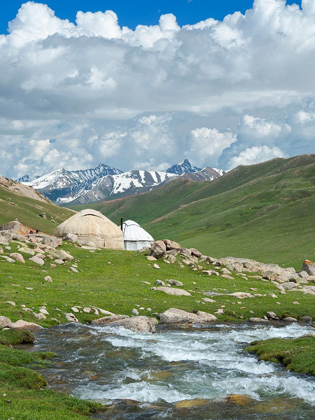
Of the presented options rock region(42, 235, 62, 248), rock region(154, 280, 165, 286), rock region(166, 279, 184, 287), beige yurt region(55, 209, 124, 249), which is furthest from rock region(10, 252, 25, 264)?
beige yurt region(55, 209, 124, 249)

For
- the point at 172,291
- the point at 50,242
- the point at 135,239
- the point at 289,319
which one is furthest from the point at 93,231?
the point at 289,319

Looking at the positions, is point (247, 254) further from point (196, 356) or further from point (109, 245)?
point (196, 356)

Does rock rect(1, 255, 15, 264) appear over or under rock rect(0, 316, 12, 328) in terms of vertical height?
over

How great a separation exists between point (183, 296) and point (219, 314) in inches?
261

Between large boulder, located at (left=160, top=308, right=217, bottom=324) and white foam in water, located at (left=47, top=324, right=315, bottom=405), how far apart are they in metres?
3.39

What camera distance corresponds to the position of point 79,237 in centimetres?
8369

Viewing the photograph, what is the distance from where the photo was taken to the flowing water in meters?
19.3

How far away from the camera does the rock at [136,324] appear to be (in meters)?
34.6

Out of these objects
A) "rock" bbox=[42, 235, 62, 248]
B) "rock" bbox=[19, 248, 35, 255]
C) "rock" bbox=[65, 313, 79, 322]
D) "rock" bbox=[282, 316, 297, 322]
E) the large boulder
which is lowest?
"rock" bbox=[282, 316, 297, 322]

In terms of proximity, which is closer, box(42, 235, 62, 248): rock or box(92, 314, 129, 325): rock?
box(92, 314, 129, 325): rock

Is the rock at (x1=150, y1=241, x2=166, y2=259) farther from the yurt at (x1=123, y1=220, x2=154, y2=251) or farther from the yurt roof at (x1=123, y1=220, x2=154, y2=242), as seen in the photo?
the yurt roof at (x1=123, y1=220, x2=154, y2=242)

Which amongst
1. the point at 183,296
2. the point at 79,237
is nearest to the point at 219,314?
the point at 183,296

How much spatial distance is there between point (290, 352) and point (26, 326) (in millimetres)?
17879

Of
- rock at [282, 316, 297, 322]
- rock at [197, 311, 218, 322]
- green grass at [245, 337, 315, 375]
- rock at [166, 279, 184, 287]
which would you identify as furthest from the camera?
rock at [166, 279, 184, 287]
